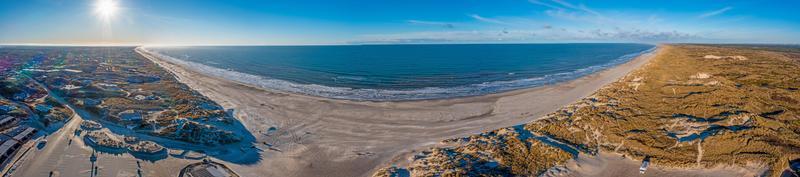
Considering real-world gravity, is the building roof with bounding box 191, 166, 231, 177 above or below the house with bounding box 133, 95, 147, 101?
below

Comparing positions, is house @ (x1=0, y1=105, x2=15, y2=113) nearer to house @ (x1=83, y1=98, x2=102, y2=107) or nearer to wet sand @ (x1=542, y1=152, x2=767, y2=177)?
house @ (x1=83, y1=98, x2=102, y2=107)

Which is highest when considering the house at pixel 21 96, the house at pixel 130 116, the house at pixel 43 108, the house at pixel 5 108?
the house at pixel 21 96

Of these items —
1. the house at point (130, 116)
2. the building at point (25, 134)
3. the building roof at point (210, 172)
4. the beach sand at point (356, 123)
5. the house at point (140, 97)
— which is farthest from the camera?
the house at point (140, 97)

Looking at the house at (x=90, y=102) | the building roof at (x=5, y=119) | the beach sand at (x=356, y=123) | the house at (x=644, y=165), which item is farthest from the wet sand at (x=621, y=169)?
the house at (x=90, y=102)

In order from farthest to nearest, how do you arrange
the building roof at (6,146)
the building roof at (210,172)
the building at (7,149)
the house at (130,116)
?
the house at (130,116)
the building roof at (6,146)
the building at (7,149)
the building roof at (210,172)

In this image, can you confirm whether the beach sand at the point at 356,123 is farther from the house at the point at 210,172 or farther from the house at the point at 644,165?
the house at the point at 644,165

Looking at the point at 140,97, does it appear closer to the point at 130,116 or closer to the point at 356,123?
the point at 130,116

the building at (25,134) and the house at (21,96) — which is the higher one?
the house at (21,96)

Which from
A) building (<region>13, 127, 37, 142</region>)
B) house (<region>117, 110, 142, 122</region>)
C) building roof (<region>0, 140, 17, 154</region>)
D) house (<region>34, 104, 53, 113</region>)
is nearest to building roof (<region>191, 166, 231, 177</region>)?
building roof (<region>0, 140, 17, 154</region>)

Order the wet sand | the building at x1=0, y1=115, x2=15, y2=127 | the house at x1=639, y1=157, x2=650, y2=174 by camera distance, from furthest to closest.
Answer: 1. the building at x1=0, y1=115, x2=15, y2=127
2. the house at x1=639, y1=157, x2=650, y2=174
3. the wet sand

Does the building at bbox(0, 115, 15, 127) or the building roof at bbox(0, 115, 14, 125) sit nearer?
the building at bbox(0, 115, 15, 127)
